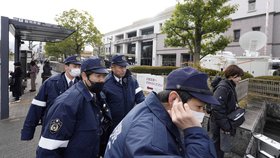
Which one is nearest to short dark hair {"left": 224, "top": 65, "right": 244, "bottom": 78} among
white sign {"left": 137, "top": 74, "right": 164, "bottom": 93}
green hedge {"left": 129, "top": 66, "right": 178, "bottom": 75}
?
white sign {"left": 137, "top": 74, "right": 164, "bottom": 93}

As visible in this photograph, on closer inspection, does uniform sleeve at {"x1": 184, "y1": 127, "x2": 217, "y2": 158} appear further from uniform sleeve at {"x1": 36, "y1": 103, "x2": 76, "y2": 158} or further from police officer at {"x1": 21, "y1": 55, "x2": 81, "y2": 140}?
police officer at {"x1": 21, "y1": 55, "x2": 81, "y2": 140}

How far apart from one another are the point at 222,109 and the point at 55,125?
240 centimetres

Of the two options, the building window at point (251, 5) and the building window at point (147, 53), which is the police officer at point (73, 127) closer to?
the building window at point (251, 5)

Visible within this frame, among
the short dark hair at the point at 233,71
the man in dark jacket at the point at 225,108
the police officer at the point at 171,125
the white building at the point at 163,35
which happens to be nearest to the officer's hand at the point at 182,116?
the police officer at the point at 171,125

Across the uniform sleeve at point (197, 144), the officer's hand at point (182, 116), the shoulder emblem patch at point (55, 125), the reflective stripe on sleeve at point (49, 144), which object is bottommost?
the reflective stripe on sleeve at point (49, 144)

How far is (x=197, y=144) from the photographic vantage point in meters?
1.29

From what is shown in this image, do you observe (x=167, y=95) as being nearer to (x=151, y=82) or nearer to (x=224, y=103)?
(x=224, y=103)

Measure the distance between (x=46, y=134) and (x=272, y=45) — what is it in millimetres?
31302

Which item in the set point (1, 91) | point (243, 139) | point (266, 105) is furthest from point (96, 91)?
point (266, 105)

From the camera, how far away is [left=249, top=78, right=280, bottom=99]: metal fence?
950 centimetres

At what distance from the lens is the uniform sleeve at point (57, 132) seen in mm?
2221

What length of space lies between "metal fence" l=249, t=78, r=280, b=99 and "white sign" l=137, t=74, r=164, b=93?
453 cm

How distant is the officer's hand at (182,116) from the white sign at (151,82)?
22.2ft

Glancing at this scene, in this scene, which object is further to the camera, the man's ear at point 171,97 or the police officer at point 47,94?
the police officer at point 47,94
